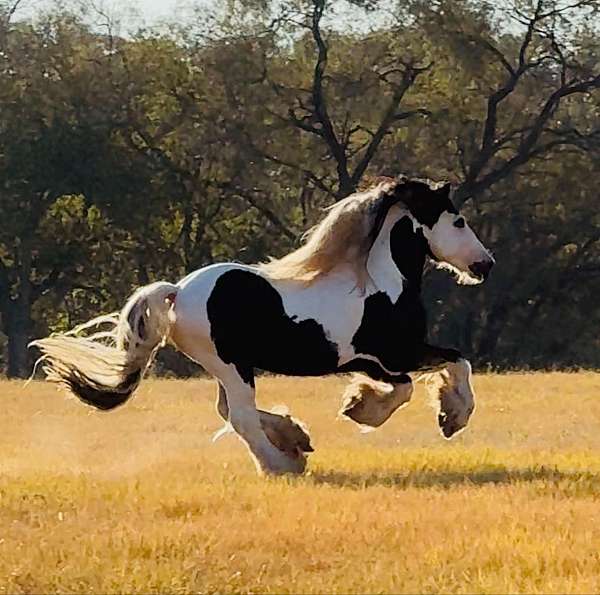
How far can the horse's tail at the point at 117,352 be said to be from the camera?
9617mm

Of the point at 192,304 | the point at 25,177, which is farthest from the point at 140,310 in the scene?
the point at 25,177

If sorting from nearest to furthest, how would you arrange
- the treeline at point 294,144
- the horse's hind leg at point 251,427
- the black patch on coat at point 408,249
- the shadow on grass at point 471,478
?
the shadow on grass at point 471,478
the horse's hind leg at point 251,427
the black patch on coat at point 408,249
the treeline at point 294,144

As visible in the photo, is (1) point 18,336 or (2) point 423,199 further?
(1) point 18,336

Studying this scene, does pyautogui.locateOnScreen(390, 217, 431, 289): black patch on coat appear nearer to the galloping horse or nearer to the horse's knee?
the galloping horse

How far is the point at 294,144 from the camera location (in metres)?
34.5

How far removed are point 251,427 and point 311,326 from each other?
2.34ft

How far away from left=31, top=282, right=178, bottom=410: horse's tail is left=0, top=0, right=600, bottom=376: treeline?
78.2 ft

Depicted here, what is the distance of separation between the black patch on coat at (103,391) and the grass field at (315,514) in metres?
0.46

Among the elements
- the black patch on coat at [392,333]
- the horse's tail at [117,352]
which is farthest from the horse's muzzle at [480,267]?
the horse's tail at [117,352]

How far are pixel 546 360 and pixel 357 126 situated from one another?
6954mm

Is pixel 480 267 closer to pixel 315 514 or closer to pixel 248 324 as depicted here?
pixel 248 324

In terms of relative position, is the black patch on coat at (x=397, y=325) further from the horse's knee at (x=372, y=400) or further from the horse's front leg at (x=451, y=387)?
the horse's knee at (x=372, y=400)

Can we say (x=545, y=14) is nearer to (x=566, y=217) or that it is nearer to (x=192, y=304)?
(x=566, y=217)

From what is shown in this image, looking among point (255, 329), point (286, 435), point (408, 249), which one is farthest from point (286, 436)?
point (408, 249)
